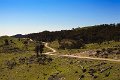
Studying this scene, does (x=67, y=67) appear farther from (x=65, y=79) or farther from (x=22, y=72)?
(x=22, y=72)

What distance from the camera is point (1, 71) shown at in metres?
92.7

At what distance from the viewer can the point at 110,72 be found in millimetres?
58938

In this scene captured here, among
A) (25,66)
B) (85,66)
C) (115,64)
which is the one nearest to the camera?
(115,64)

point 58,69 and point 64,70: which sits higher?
point 64,70

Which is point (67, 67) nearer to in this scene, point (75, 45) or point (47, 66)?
point (47, 66)

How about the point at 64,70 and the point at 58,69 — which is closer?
the point at 64,70

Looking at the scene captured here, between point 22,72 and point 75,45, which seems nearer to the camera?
point 22,72

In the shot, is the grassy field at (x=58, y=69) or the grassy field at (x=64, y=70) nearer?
the grassy field at (x=64, y=70)

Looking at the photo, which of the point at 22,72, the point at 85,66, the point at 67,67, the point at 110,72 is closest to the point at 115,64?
the point at 110,72

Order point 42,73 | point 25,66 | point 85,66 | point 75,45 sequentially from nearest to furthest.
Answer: point 85,66, point 42,73, point 25,66, point 75,45

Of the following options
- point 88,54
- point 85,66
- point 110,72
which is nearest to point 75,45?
point 88,54

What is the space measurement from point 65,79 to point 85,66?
27.6 feet

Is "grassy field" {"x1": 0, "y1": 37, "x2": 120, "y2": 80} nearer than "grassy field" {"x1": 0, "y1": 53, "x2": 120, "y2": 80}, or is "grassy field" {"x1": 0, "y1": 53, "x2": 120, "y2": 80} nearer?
"grassy field" {"x1": 0, "y1": 53, "x2": 120, "y2": 80}

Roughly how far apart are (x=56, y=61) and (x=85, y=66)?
1881cm
